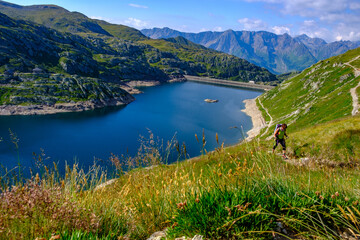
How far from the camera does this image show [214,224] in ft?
9.32

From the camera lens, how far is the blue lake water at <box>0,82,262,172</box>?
65.6 meters

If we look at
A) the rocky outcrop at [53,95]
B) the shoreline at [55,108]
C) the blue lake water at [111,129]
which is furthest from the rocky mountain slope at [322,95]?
the rocky outcrop at [53,95]

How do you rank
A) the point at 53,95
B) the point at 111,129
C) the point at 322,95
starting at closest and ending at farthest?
1. the point at 322,95
2. the point at 111,129
3. the point at 53,95

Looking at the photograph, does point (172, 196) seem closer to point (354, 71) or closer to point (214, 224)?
point (214, 224)

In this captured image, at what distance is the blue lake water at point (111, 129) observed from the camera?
6562cm

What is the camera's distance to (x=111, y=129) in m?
89.6

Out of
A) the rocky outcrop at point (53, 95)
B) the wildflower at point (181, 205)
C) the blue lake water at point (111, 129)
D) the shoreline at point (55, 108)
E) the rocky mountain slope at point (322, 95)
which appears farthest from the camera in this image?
the rocky outcrop at point (53, 95)

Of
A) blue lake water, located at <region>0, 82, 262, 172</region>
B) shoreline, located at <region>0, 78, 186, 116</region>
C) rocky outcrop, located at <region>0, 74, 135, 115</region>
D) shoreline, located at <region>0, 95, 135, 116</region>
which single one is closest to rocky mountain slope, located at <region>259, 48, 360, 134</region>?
blue lake water, located at <region>0, 82, 262, 172</region>

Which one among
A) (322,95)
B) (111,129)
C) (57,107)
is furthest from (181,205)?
(57,107)

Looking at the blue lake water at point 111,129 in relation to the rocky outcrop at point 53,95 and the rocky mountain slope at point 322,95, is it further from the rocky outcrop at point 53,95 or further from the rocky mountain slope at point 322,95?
the rocky mountain slope at point 322,95

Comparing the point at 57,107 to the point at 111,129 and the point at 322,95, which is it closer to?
the point at 111,129

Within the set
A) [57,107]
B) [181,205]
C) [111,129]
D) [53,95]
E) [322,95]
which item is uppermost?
[322,95]

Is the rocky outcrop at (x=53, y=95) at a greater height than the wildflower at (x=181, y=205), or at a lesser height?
lesser

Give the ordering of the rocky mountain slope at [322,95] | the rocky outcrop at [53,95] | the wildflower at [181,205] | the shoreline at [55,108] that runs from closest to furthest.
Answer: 1. the wildflower at [181,205]
2. the rocky mountain slope at [322,95]
3. the shoreline at [55,108]
4. the rocky outcrop at [53,95]
